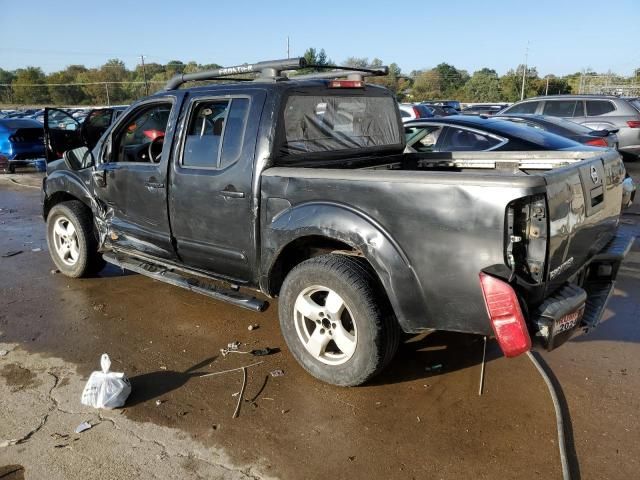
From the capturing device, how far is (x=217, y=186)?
3920 millimetres

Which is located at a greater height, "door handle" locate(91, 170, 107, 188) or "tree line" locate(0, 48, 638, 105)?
"tree line" locate(0, 48, 638, 105)

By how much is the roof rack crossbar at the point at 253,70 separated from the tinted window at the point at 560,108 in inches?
422

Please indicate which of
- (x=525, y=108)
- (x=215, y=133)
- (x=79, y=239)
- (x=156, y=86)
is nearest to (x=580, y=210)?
(x=215, y=133)

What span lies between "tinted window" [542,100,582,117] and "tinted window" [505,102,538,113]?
10.0 inches

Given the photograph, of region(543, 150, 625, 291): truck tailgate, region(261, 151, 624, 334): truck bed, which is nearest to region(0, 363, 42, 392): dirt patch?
region(261, 151, 624, 334): truck bed

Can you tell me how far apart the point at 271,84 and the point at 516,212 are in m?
2.03

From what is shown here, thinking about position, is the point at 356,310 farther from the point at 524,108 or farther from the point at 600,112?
the point at 600,112

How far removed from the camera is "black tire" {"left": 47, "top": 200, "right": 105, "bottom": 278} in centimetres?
533

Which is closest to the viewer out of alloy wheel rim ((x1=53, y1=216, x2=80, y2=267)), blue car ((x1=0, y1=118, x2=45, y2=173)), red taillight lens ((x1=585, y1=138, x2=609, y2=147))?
alloy wheel rim ((x1=53, y1=216, x2=80, y2=267))

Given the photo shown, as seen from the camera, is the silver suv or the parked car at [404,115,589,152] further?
the silver suv

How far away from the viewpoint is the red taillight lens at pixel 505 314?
2.61 meters

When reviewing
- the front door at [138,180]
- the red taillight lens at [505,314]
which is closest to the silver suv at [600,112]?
the front door at [138,180]

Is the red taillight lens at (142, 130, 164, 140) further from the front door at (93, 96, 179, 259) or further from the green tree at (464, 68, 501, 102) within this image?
the green tree at (464, 68, 501, 102)

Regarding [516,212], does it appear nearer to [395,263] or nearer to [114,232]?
[395,263]
